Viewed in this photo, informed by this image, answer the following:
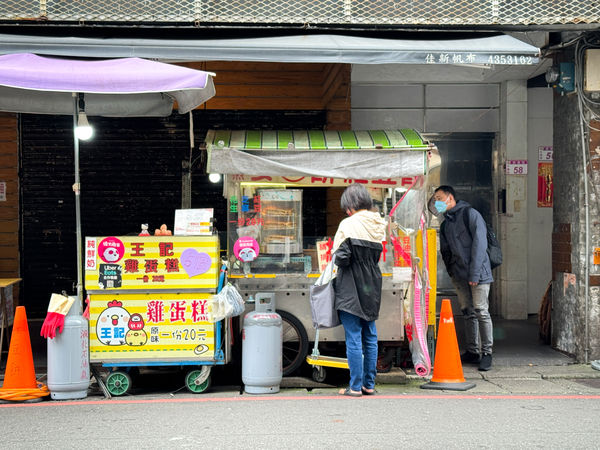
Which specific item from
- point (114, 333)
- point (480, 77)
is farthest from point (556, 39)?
point (114, 333)

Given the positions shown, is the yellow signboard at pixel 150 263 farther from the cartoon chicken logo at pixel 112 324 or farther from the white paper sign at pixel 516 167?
the white paper sign at pixel 516 167

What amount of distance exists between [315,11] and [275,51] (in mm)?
888

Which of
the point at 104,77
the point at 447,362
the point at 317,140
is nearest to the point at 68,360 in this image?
the point at 104,77

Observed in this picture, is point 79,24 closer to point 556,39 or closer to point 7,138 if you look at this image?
point 7,138

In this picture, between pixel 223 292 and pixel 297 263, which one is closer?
pixel 223 292

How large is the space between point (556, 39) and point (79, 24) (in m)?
5.59

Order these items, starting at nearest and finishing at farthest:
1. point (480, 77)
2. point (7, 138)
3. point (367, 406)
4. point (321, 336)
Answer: point (367, 406) < point (321, 336) < point (7, 138) < point (480, 77)

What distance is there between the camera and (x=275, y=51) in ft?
25.6

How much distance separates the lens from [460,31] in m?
8.45

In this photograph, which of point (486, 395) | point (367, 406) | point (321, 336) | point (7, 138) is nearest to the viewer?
point (367, 406)

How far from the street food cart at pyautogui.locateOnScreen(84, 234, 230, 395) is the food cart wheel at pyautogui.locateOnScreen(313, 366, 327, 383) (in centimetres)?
113

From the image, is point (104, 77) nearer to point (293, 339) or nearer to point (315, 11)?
point (315, 11)

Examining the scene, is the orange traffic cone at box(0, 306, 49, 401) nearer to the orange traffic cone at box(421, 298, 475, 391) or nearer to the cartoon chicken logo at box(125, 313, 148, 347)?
the cartoon chicken logo at box(125, 313, 148, 347)

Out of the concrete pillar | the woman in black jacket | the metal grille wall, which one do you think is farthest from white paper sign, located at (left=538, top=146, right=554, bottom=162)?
the woman in black jacket
